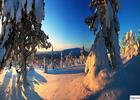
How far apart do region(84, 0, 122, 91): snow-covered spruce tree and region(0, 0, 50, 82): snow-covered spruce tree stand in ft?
10.3

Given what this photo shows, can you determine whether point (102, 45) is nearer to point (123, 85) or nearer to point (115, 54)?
point (115, 54)

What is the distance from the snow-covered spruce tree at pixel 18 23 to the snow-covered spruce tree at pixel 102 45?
3138 mm

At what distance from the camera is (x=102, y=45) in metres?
16.1

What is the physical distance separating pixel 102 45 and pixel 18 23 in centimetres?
444

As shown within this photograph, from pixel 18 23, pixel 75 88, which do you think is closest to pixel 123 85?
pixel 75 88

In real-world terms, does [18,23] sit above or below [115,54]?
above

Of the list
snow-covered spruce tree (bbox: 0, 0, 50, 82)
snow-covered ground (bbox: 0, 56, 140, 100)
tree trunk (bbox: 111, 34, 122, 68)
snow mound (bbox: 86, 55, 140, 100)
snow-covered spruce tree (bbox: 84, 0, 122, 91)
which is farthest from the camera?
tree trunk (bbox: 111, 34, 122, 68)

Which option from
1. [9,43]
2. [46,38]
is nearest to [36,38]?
[46,38]

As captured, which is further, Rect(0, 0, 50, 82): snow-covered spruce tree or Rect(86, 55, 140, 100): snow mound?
Rect(0, 0, 50, 82): snow-covered spruce tree

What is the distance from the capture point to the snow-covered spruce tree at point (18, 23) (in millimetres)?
15383

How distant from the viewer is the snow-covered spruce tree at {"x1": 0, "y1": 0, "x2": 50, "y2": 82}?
15.4m

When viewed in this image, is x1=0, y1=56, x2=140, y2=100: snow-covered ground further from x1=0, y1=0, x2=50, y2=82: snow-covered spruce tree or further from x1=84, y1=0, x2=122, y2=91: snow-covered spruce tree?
x1=0, y1=0, x2=50, y2=82: snow-covered spruce tree

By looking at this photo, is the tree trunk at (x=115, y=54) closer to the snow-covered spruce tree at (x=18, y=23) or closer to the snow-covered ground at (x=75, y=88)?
the snow-covered ground at (x=75, y=88)

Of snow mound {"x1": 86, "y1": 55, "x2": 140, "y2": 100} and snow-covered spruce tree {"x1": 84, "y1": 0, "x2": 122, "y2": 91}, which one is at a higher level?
snow-covered spruce tree {"x1": 84, "y1": 0, "x2": 122, "y2": 91}
